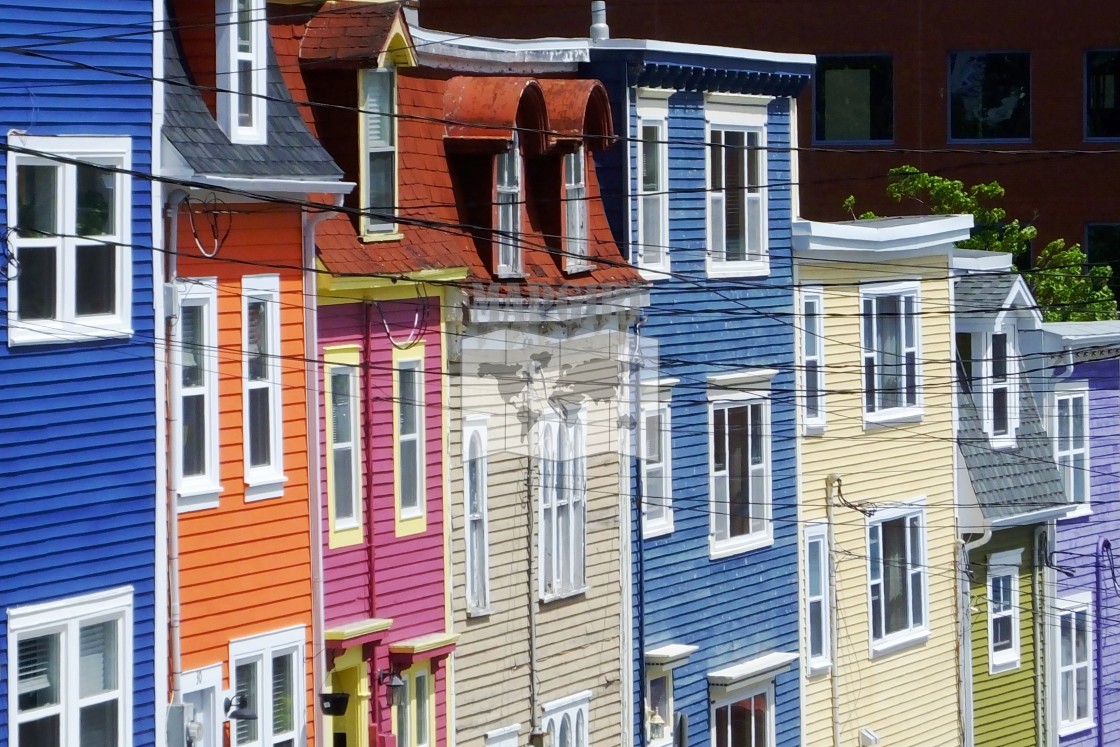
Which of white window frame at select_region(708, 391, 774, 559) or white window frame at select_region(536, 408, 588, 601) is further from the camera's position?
white window frame at select_region(708, 391, 774, 559)

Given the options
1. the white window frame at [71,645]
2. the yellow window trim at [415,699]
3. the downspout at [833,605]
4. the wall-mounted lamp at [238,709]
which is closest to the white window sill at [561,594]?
the yellow window trim at [415,699]

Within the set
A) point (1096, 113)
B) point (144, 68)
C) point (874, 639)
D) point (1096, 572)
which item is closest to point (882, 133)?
point (1096, 113)

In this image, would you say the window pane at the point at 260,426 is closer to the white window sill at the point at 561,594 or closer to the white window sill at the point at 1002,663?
the white window sill at the point at 561,594

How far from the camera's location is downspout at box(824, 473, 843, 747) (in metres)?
35.2

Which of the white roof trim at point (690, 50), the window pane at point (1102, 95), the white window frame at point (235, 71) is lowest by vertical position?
the white window frame at point (235, 71)

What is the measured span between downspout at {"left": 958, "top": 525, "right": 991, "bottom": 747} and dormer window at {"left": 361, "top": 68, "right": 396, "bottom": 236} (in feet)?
50.2

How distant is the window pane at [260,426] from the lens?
23.7 meters

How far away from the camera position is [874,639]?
36344mm

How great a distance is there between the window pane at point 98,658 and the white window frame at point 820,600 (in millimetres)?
15289

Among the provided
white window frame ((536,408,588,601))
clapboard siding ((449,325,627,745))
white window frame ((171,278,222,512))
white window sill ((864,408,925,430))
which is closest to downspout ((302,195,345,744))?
white window frame ((171,278,222,512))

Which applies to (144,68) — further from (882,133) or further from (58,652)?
(882,133)

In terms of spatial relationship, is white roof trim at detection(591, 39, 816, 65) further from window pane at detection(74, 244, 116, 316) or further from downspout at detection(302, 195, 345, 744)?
window pane at detection(74, 244, 116, 316)

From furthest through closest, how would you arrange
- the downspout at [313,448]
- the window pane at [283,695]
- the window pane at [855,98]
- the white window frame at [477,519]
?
1. the window pane at [855,98]
2. the white window frame at [477,519]
3. the downspout at [313,448]
4. the window pane at [283,695]

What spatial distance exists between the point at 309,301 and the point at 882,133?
38.1m
